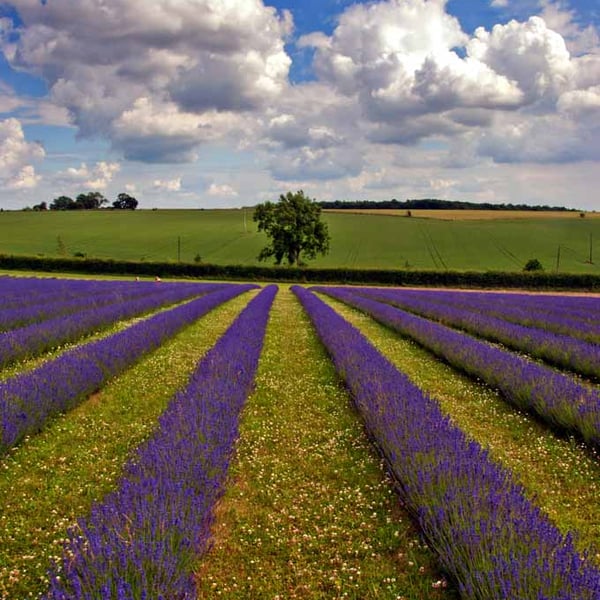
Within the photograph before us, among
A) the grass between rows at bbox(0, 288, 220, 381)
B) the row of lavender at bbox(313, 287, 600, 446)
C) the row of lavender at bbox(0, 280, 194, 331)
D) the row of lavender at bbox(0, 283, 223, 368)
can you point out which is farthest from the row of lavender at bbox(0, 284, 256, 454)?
the row of lavender at bbox(313, 287, 600, 446)

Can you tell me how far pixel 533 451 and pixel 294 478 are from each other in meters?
2.54

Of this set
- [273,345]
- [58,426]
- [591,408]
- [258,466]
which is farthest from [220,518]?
[273,345]

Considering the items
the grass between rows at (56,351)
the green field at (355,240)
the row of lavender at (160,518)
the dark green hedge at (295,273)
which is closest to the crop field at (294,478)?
the row of lavender at (160,518)

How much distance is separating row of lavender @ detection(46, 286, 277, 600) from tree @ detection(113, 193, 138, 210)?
129 m

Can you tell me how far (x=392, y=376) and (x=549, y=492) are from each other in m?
2.54

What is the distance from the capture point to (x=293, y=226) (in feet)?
175

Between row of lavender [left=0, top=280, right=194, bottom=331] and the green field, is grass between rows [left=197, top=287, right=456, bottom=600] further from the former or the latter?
the green field

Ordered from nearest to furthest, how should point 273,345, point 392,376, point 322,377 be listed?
point 392,376 < point 322,377 < point 273,345

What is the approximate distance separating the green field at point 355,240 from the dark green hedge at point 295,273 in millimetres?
9215

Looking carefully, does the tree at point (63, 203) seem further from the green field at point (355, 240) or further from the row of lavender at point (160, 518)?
the row of lavender at point (160, 518)

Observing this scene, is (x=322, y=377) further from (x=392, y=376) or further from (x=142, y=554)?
(x=142, y=554)

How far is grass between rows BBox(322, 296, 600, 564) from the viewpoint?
370 cm

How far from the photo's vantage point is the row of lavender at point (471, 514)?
7.38ft

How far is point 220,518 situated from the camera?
3547mm
